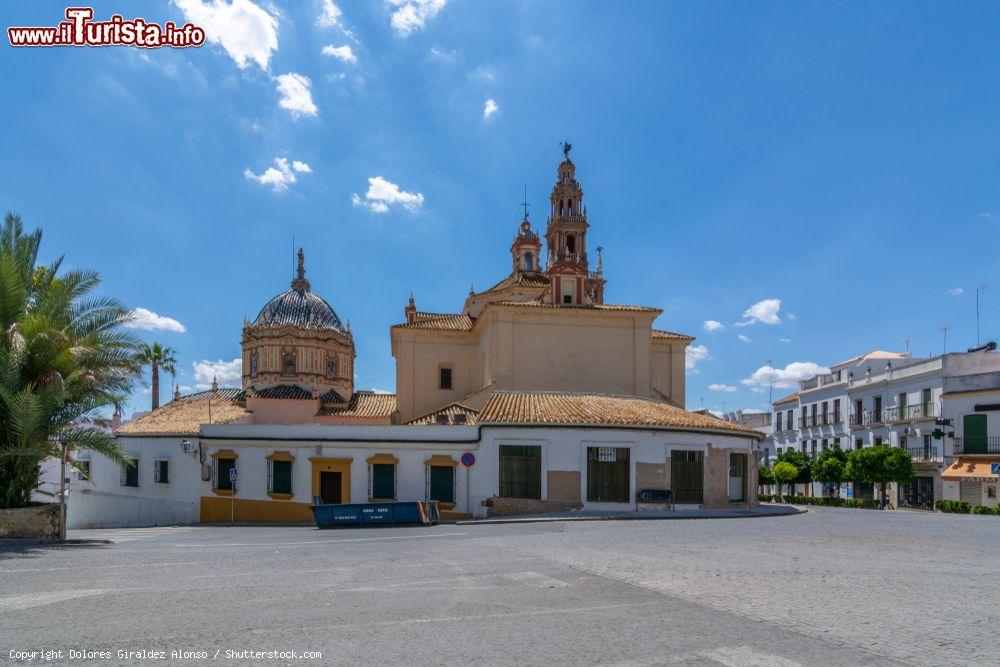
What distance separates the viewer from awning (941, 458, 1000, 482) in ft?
123

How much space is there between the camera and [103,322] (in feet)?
59.5

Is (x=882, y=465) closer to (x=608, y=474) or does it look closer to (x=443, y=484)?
(x=608, y=474)

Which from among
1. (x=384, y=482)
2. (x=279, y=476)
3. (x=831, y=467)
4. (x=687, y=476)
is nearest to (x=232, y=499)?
(x=279, y=476)

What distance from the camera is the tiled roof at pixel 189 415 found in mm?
35356

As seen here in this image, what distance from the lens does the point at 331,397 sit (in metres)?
46.7

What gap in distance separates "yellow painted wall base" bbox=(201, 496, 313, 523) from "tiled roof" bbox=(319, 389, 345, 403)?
16104mm

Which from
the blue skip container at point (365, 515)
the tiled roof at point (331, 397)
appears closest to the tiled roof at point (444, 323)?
the tiled roof at point (331, 397)

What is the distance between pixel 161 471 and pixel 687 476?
2283 cm

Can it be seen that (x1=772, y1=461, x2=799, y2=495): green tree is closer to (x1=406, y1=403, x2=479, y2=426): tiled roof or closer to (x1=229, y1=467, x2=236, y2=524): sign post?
(x1=406, y1=403, x2=479, y2=426): tiled roof

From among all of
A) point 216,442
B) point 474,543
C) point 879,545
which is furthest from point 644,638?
point 216,442

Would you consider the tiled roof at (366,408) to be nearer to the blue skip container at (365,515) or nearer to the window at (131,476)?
the window at (131,476)

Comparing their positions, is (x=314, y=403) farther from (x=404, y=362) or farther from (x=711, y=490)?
(x=711, y=490)

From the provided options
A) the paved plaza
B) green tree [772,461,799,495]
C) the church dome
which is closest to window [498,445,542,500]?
the paved plaza

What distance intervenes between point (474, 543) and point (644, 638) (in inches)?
370
